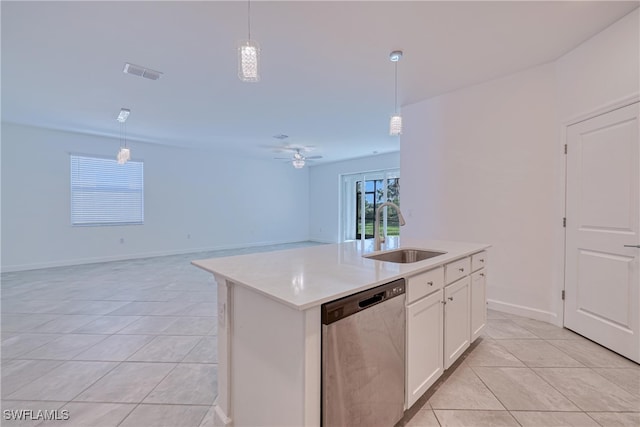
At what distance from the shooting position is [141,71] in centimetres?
303

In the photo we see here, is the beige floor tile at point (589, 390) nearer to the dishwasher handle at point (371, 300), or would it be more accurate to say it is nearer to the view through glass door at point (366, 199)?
the dishwasher handle at point (371, 300)

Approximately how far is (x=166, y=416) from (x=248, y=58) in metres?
2.11

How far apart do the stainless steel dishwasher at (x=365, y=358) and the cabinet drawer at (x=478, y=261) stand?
111cm

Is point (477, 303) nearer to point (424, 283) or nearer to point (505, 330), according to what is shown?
point (505, 330)

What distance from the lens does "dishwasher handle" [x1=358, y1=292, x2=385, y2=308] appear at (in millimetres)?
1243

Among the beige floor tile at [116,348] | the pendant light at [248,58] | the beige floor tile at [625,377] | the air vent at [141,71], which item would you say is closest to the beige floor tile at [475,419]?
the beige floor tile at [625,377]

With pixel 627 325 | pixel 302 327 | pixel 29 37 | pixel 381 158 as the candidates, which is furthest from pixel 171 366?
pixel 381 158

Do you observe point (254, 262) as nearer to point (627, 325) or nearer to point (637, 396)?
point (637, 396)

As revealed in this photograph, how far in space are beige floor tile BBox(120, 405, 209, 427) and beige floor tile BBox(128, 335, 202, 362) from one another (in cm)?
55

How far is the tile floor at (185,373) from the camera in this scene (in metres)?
1.65

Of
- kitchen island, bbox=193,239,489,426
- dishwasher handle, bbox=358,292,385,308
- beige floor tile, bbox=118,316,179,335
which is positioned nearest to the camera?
kitchen island, bbox=193,239,489,426

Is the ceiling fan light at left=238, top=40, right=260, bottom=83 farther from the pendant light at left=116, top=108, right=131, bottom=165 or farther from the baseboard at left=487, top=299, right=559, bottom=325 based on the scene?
the pendant light at left=116, top=108, right=131, bottom=165

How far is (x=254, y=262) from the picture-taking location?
1707 mm

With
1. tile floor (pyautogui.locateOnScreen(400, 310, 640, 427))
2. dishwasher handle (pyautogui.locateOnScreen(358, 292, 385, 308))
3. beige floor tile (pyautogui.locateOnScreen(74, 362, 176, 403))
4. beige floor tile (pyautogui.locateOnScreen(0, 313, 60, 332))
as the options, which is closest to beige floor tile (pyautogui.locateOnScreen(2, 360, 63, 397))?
beige floor tile (pyautogui.locateOnScreen(74, 362, 176, 403))
